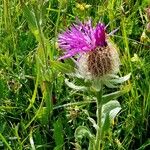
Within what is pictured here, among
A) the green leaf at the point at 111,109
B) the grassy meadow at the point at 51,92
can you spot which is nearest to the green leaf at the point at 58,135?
the grassy meadow at the point at 51,92

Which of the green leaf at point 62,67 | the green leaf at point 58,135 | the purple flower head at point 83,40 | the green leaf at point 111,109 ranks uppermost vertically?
the purple flower head at point 83,40

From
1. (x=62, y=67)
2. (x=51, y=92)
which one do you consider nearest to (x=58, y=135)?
(x=51, y=92)

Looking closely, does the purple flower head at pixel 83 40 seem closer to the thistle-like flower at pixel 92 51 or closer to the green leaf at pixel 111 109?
the thistle-like flower at pixel 92 51

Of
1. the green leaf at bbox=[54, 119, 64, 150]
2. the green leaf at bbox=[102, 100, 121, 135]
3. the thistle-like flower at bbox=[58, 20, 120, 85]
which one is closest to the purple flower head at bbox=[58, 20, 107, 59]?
the thistle-like flower at bbox=[58, 20, 120, 85]

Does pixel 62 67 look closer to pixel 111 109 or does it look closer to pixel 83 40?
pixel 83 40

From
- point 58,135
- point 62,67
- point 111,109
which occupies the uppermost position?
point 62,67

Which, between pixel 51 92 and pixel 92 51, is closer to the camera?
pixel 92 51

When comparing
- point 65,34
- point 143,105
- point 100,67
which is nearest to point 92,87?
point 100,67
